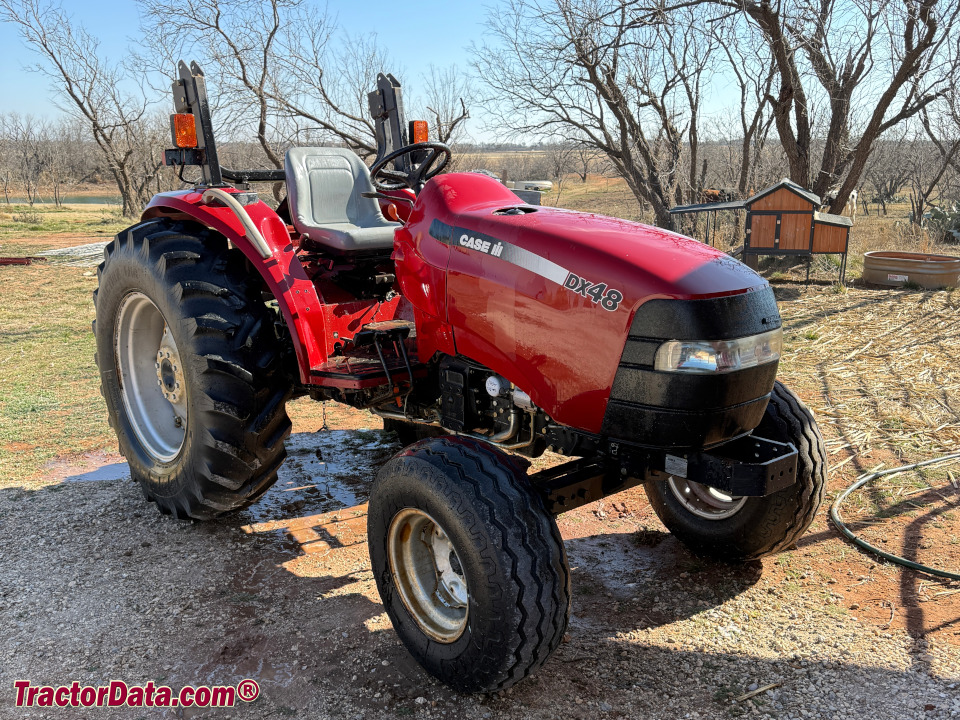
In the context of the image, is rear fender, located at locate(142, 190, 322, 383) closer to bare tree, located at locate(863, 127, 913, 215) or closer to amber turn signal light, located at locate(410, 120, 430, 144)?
amber turn signal light, located at locate(410, 120, 430, 144)

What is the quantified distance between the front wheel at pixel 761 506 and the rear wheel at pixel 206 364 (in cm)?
179

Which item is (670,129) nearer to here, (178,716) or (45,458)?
(45,458)

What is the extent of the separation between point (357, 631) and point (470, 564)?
2.73ft

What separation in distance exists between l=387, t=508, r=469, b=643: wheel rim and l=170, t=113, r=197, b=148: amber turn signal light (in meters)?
2.23

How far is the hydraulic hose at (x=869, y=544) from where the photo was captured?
3145mm

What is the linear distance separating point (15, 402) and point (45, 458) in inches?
54.0

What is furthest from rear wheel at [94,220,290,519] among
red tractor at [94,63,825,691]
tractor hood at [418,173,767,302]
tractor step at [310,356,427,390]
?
tractor hood at [418,173,767,302]

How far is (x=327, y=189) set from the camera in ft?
12.8

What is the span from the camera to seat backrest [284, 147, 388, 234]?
3.75 metres

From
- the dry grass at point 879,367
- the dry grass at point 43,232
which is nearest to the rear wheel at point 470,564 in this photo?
the dry grass at point 879,367

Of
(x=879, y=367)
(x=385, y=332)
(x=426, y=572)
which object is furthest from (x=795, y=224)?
(x=426, y=572)

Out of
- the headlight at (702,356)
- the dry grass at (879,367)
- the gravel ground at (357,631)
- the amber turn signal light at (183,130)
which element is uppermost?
the amber turn signal light at (183,130)

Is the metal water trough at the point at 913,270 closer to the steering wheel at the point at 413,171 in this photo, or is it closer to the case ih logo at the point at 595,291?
the steering wheel at the point at 413,171

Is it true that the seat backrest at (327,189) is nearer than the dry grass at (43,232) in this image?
Yes
